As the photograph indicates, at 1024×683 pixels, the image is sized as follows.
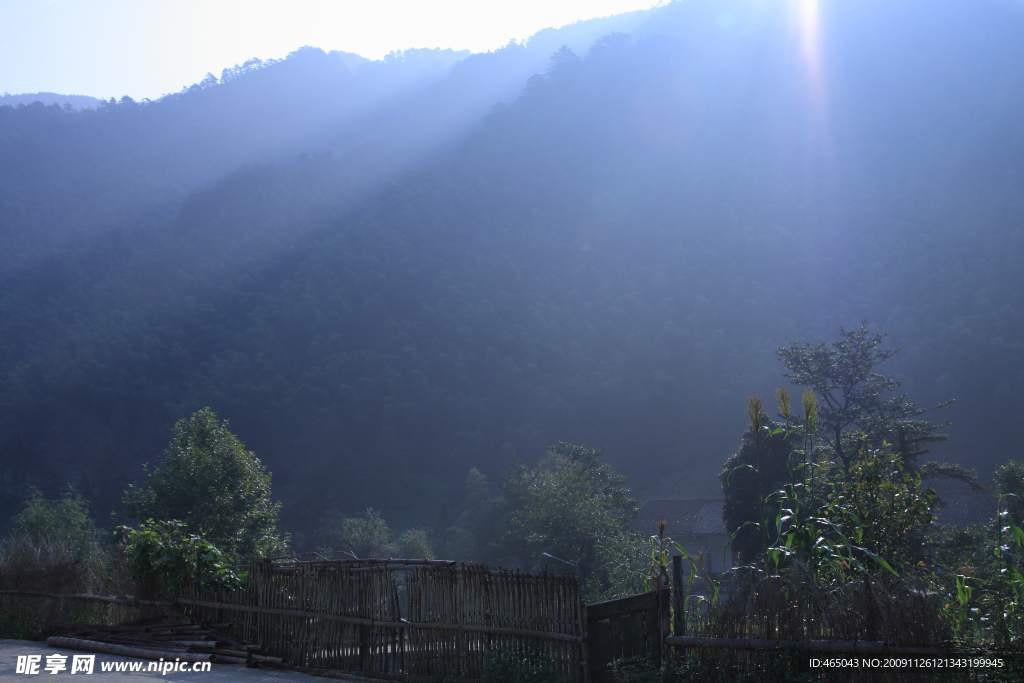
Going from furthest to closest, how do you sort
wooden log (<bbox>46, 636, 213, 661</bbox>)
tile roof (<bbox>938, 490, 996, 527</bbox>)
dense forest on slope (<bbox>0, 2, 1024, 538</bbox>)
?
dense forest on slope (<bbox>0, 2, 1024, 538</bbox>) → tile roof (<bbox>938, 490, 996, 527</bbox>) → wooden log (<bbox>46, 636, 213, 661</bbox>)

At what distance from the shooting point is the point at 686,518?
55.4 meters

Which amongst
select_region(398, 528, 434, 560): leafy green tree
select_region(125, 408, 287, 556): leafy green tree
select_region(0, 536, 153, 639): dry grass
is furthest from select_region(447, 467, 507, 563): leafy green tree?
select_region(0, 536, 153, 639): dry grass

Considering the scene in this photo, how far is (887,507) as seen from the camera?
23.6 feet

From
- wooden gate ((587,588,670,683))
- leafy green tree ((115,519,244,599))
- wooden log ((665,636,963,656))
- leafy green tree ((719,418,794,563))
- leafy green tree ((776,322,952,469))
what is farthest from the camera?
leafy green tree ((776,322,952,469))

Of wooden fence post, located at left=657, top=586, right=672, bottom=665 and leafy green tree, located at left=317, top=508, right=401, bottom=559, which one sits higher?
wooden fence post, located at left=657, top=586, right=672, bottom=665

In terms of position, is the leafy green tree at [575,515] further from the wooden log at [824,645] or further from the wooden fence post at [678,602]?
the wooden log at [824,645]

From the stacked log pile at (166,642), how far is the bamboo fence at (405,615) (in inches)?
13.7

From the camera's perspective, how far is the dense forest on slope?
102438mm

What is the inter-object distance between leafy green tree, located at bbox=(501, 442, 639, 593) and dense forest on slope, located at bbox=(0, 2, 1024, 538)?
3889 cm

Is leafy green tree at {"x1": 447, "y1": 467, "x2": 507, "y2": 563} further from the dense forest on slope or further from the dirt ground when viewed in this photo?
the dirt ground

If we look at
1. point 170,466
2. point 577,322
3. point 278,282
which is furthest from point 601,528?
point 278,282

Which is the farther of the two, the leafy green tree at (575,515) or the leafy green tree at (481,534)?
the leafy green tree at (481,534)

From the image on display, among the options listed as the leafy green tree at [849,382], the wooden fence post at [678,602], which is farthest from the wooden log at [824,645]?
the leafy green tree at [849,382]

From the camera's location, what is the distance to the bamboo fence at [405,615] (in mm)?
7812
